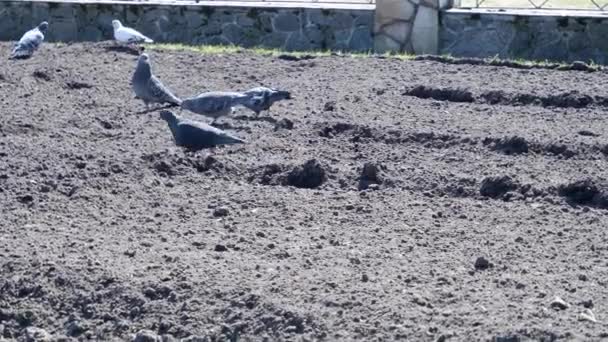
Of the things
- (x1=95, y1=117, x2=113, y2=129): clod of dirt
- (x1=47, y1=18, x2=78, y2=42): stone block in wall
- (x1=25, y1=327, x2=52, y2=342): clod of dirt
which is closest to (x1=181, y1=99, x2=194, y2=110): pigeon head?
(x1=95, y1=117, x2=113, y2=129): clod of dirt

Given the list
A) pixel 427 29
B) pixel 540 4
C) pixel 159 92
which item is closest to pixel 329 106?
pixel 159 92

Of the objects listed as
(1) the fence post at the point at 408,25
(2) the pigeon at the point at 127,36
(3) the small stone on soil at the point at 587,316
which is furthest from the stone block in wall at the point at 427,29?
(3) the small stone on soil at the point at 587,316

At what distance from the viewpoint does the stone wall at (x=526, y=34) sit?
15.1 metres

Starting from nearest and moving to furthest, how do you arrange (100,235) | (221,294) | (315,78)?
1. (221,294)
2. (100,235)
3. (315,78)

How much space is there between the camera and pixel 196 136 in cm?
1036

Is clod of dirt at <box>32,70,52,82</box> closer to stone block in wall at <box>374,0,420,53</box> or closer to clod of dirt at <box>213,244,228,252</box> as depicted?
stone block in wall at <box>374,0,420,53</box>

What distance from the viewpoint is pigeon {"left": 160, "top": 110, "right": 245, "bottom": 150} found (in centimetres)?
1034

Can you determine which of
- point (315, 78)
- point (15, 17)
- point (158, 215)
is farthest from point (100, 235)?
point (15, 17)

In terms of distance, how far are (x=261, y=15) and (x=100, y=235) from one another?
325 inches

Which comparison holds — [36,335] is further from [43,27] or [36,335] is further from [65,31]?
[65,31]

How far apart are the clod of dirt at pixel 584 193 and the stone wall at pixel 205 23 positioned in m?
6.93

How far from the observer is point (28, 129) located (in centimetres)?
1092

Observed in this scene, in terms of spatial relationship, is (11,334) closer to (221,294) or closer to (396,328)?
(221,294)

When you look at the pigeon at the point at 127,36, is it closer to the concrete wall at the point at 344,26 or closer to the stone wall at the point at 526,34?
the concrete wall at the point at 344,26
